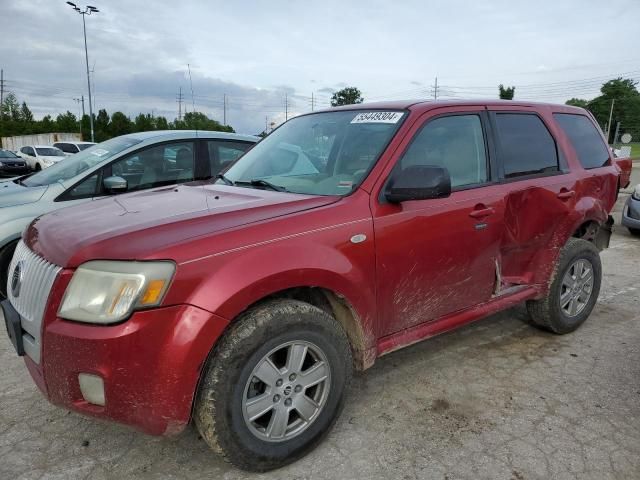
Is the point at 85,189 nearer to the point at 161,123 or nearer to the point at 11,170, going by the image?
the point at 11,170

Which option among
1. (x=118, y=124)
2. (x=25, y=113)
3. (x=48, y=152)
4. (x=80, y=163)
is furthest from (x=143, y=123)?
(x=80, y=163)

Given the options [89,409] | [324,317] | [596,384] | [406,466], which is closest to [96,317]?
[89,409]

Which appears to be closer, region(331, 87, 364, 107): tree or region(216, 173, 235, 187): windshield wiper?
region(216, 173, 235, 187): windshield wiper

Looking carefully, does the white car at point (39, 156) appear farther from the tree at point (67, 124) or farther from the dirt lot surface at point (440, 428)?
the tree at point (67, 124)

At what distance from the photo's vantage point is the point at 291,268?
2.30 m

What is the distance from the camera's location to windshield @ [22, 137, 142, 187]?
507cm

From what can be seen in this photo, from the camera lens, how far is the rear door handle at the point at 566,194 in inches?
150

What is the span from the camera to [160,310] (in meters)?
2.01

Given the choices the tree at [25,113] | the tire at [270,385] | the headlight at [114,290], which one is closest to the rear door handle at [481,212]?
the tire at [270,385]

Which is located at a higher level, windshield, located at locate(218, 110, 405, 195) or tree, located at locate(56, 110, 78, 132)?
tree, located at locate(56, 110, 78, 132)

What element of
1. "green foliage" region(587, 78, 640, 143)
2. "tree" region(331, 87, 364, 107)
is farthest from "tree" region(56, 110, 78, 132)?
"green foliage" region(587, 78, 640, 143)

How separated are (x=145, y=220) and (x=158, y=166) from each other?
3193 millimetres

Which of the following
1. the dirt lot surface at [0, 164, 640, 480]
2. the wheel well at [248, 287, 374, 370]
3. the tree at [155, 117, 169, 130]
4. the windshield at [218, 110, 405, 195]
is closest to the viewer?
the dirt lot surface at [0, 164, 640, 480]

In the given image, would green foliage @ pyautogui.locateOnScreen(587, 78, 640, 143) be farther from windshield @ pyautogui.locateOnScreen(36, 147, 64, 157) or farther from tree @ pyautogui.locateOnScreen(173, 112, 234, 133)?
windshield @ pyautogui.locateOnScreen(36, 147, 64, 157)
